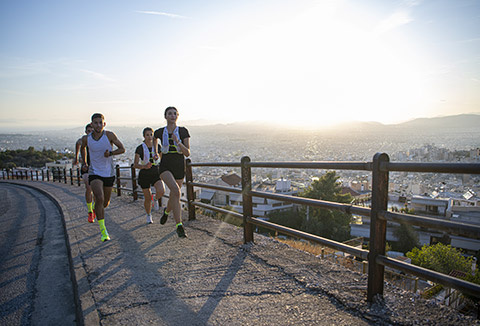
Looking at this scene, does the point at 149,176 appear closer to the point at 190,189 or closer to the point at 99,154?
the point at 190,189

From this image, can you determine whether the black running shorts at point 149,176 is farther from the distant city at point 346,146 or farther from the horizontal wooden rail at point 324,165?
the distant city at point 346,146

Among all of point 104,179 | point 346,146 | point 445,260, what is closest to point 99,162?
point 104,179

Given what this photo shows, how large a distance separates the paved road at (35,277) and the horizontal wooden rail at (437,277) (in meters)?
2.71

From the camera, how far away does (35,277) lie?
12.0 ft

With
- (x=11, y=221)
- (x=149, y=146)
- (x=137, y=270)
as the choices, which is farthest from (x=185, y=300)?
(x=11, y=221)

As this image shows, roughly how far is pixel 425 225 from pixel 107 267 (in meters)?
3.34

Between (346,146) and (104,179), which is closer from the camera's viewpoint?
(104,179)

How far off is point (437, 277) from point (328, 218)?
27.7 m

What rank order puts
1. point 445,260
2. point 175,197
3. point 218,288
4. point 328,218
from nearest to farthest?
point 218,288 → point 175,197 → point 445,260 → point 328,218

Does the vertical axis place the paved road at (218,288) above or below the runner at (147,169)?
below

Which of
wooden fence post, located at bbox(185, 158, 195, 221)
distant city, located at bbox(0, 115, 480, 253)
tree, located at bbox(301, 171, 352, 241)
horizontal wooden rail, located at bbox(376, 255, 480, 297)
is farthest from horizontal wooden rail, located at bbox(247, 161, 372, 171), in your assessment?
tree, located at bbox(301, 171, 352, 241)

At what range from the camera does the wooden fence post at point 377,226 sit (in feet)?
7.47

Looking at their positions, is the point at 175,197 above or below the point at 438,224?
below

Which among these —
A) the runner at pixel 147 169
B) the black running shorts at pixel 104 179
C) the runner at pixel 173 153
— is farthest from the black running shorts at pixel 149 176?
the runner at pixel 173 153
